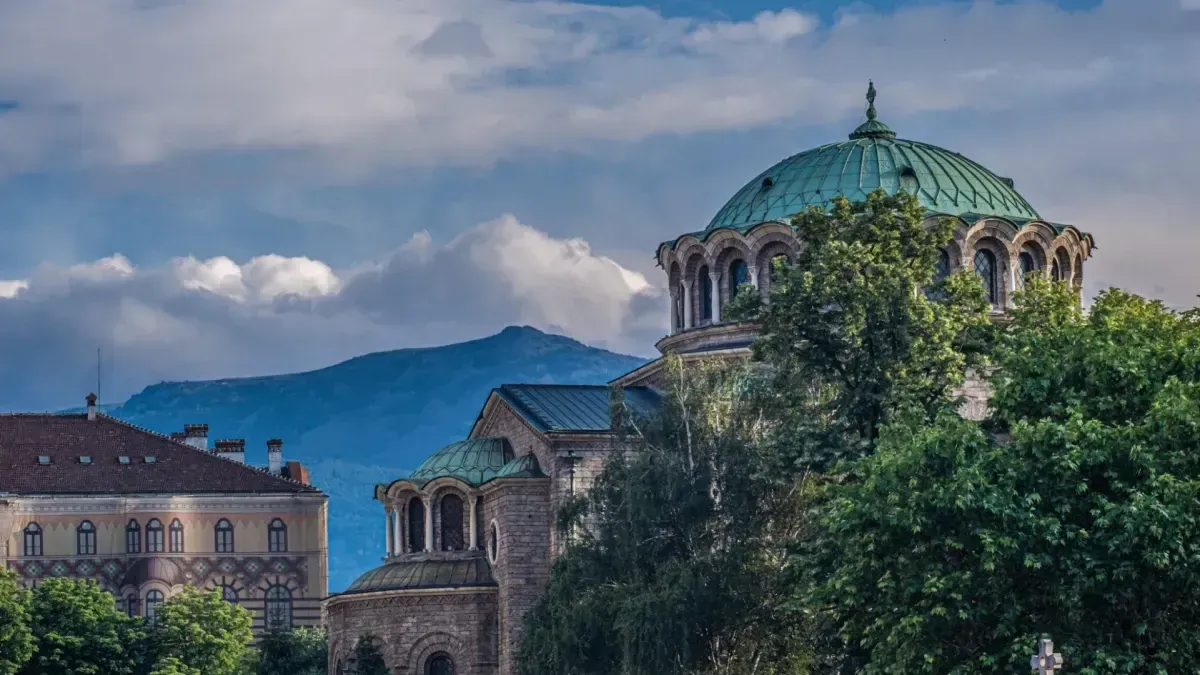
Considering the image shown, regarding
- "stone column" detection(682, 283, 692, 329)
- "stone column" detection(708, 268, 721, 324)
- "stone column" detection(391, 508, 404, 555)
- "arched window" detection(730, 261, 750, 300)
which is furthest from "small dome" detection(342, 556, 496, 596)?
"arched window" detection(730, 261, 750, 300)

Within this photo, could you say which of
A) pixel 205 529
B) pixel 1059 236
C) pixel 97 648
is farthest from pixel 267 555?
pixel 1059 236

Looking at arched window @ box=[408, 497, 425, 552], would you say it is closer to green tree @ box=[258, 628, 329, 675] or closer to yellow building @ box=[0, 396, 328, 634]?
green tree @ box=[258, 628, 329, 675]

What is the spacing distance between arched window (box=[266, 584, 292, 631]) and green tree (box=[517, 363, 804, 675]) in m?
36.4

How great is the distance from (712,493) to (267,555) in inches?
1602

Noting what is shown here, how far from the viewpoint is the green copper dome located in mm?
57531

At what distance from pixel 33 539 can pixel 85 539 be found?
70.2 inches

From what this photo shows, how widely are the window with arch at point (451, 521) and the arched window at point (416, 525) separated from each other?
65 centimetres

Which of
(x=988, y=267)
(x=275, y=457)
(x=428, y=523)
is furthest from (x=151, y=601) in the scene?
(x=988, y=267)

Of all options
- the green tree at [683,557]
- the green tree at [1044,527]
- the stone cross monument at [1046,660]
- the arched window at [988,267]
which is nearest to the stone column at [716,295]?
the arched window at [988,267]

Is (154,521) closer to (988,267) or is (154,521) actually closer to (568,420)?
(568,420)

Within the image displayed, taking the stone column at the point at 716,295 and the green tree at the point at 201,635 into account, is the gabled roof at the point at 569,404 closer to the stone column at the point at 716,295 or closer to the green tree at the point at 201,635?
the stone column at the point at 716,295

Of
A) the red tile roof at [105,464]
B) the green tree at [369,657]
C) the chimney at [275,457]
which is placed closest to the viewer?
the green tree at [369,657]

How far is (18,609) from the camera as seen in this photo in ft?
209

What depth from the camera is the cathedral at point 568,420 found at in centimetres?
5666
